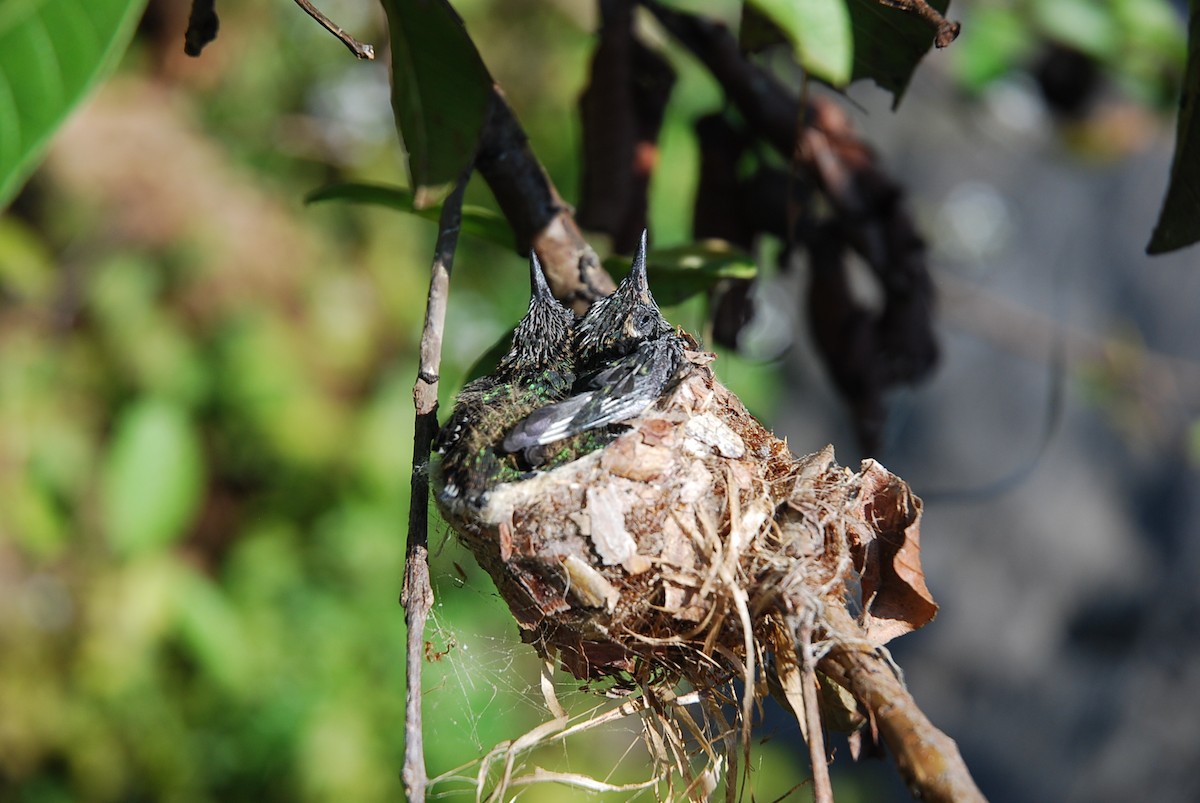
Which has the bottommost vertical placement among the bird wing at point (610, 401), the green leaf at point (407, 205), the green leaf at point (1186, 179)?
the bird wing at point (610, 401)

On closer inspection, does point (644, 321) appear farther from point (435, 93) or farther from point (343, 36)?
point (343, 36)

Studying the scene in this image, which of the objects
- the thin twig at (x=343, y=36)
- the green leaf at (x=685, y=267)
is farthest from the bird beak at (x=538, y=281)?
the thin twig at (x=343, y=36)

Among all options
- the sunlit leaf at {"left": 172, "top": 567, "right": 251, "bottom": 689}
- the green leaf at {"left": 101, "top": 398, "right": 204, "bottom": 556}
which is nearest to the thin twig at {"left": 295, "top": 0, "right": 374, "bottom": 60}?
the green leaf at {"left": 101, "top": 398, "right": 204, "bottom": 556}

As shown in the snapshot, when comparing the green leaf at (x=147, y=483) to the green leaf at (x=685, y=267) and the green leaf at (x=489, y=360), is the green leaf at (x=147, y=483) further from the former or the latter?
the green leaf at (x=685, y=267)

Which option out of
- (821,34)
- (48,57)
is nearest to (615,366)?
(821,34)

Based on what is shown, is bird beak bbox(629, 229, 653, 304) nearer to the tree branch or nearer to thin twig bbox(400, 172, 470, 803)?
the tree branch
